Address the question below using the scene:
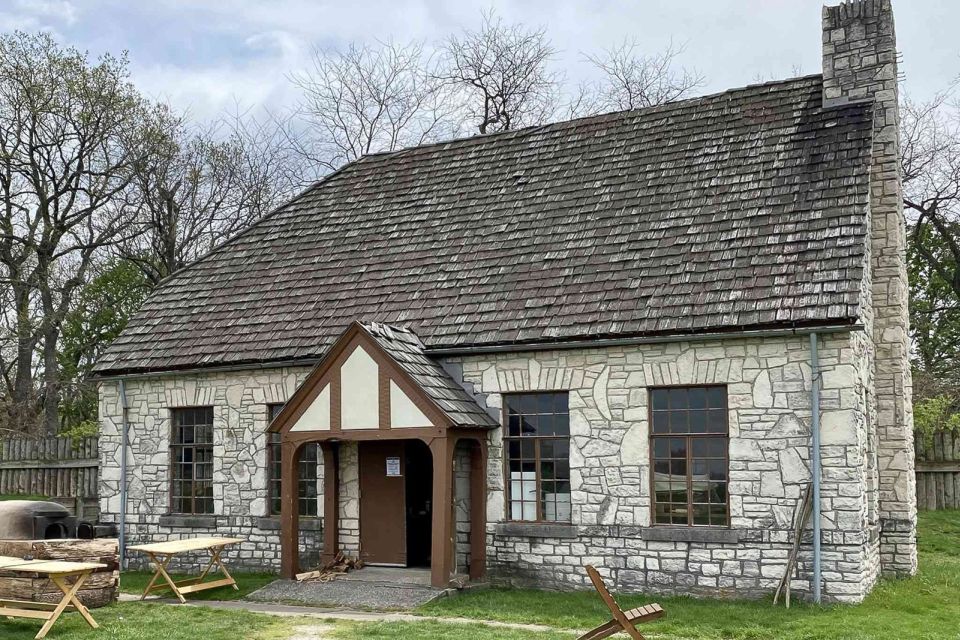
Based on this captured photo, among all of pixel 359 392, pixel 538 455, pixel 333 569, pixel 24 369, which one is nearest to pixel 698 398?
pixel 538 455

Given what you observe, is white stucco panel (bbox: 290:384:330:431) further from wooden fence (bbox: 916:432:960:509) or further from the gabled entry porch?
wooden fence (bbox: 916:432:960:509)

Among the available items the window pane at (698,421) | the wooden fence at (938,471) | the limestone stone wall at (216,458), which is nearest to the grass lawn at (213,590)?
the limestone stone wall at (216,458)

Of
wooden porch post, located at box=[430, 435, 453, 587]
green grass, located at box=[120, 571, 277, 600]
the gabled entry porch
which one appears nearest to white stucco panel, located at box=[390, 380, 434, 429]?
the gabled entry porch

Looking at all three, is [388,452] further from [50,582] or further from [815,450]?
[815,450]

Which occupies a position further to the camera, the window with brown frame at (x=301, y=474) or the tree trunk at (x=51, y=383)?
the tree trunk at (x=51, y=383)

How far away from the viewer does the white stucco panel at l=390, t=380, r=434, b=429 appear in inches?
524

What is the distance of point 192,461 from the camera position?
647 inches

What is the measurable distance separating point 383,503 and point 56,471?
8.90 meters

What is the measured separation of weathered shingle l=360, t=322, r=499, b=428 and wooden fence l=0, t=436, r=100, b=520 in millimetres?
8650

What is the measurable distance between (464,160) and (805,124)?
6009 millimetres

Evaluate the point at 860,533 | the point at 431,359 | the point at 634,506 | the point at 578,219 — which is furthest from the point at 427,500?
the point at 860,533

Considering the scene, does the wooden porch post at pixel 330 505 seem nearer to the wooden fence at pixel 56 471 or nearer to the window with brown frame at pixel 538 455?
the window with brown frame at pixel 538 455

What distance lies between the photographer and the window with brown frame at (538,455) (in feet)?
45.2

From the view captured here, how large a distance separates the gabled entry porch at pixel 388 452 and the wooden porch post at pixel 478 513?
1 centimetres
